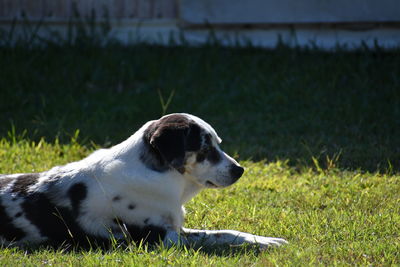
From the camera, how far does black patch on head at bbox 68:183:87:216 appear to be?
4445 millimetres

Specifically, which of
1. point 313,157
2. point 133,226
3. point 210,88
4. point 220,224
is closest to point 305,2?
point 210,88

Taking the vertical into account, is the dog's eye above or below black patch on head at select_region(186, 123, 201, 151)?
below

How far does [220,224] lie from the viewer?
503 cm

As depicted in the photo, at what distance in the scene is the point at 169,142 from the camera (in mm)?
4398

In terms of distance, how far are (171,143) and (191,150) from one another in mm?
200

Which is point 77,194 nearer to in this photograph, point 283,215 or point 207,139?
point 207,139

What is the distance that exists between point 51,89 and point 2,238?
441 centimetres

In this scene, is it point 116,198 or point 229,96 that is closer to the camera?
point 116,198

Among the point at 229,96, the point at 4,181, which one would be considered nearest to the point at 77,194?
the point at 4,181

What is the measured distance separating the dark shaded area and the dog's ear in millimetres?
2512

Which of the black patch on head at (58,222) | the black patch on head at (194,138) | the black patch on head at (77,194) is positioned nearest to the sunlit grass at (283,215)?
the black patch on head at (58,222)

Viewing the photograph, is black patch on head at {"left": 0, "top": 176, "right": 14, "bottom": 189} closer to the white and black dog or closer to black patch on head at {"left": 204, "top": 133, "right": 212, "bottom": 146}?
the white and black dog

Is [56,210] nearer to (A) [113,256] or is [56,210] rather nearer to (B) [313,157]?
(A) [113,256]

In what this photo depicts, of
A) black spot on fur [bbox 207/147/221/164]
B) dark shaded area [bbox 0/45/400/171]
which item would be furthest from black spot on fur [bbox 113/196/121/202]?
dark shaded area [bbox 0/45/400/171]
